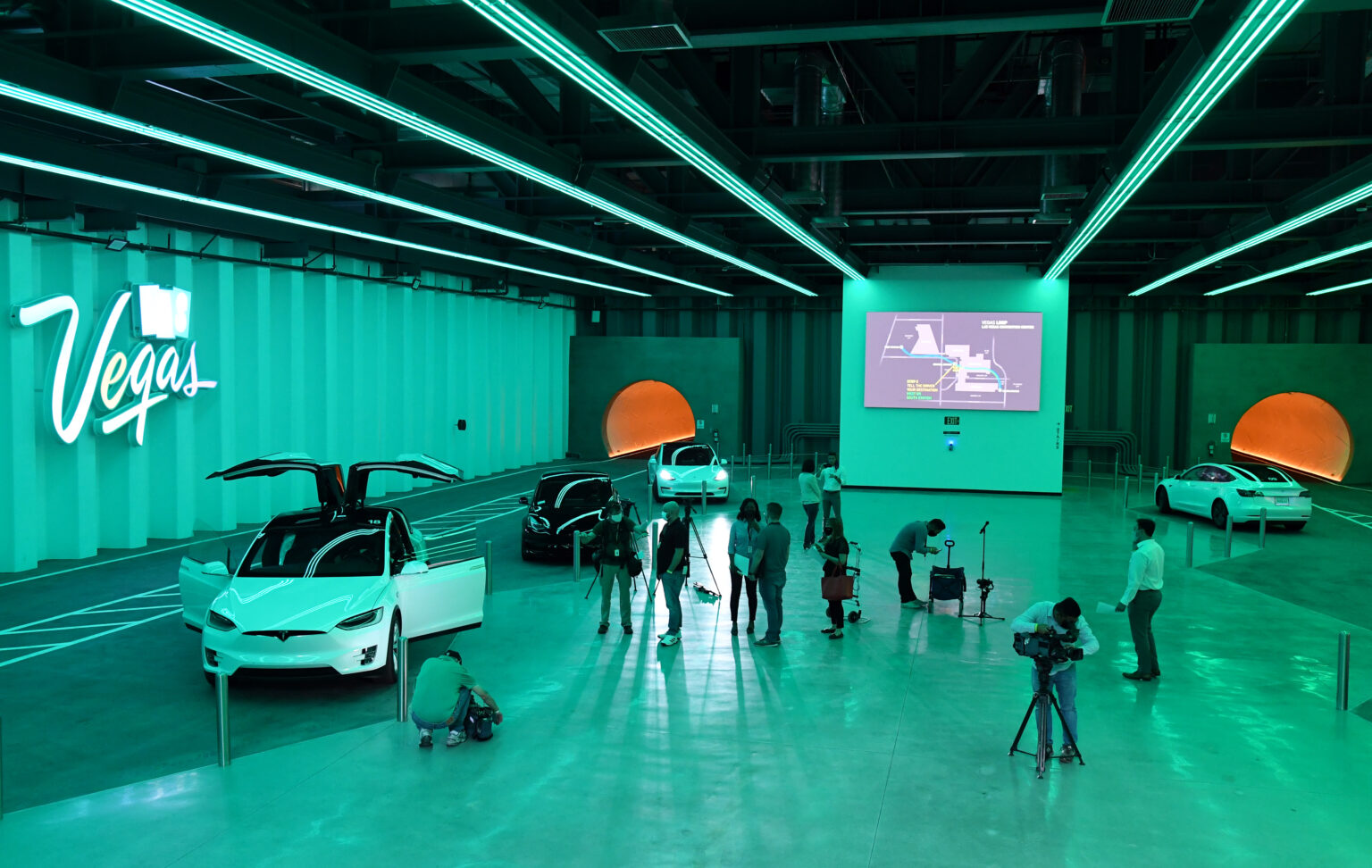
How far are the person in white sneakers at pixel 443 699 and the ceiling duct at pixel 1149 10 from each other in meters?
6.46

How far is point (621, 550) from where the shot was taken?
11.3m

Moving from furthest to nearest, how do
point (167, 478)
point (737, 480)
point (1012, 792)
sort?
point (737, 480)
point (167, 478)
point (1012, 792)

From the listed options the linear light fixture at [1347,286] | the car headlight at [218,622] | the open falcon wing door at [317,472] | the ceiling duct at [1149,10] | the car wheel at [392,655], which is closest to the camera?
the ceiling duct at [1149,10]

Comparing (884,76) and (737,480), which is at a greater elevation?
(884,76)

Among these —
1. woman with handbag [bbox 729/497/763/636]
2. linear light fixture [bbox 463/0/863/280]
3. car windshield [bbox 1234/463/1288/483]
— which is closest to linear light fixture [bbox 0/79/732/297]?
linear light fixture [bbox 463/0/863/280]

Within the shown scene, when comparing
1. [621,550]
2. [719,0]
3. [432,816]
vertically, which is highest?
[719,0]

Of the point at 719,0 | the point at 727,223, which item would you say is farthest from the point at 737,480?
the point at 719,0

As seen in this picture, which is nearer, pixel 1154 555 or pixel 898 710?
pixel 898 710

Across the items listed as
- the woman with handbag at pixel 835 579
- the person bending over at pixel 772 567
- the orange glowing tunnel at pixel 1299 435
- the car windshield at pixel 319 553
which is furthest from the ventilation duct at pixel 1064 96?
the orange glowing tunnel at pixel 1299 435

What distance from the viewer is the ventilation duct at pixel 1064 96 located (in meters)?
11.8

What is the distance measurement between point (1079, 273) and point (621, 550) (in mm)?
23576

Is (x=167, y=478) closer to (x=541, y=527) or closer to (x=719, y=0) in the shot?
(x=541, y=527)

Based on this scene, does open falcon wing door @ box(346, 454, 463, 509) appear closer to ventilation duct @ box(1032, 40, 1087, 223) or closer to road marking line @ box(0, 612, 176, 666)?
road marking line @ box(0, 612, 176, 666)

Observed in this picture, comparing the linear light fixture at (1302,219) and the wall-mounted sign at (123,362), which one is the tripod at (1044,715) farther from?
the wall-mounted sign at (123,362)
